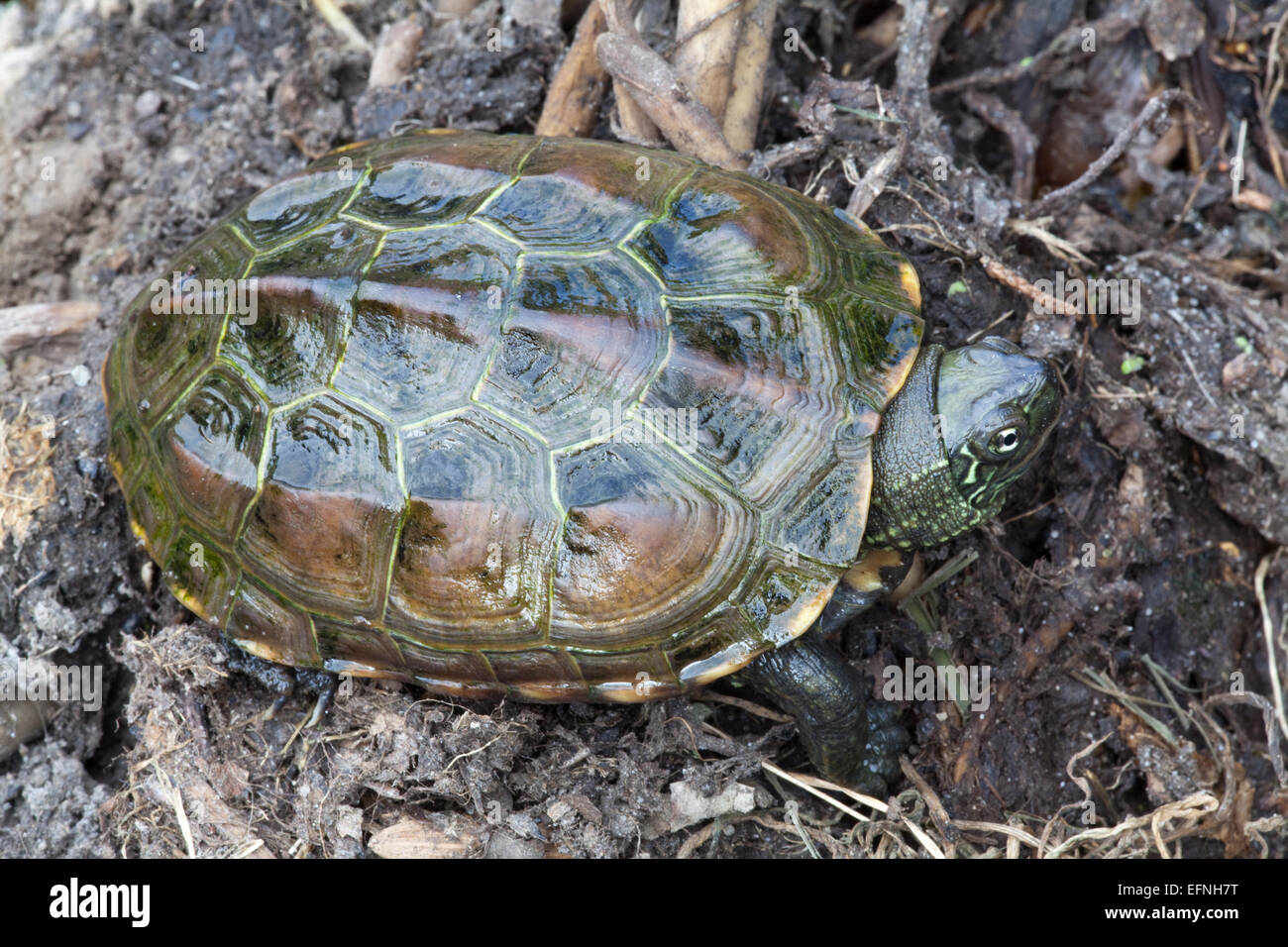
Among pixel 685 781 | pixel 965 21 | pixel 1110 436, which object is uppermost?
pixel 965 21

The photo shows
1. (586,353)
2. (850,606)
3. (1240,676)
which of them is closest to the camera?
(586,353)

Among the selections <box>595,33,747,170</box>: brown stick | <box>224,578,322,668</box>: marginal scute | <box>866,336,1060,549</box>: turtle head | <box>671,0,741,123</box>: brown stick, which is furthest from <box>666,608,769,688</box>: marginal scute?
<box>671,0,741,123</box>: brown stick

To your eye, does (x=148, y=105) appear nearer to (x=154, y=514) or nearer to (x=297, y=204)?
(x=297, y=204)

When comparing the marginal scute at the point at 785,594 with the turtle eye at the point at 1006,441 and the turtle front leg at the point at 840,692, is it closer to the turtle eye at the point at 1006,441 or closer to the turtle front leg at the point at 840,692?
the turtle front leg at the point at 840,692

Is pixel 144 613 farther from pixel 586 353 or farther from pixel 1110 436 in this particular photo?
pixel 1110 436

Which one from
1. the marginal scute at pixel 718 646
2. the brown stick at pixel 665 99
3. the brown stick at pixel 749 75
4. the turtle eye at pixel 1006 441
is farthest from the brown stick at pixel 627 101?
the marginal scute at pixel 718 646

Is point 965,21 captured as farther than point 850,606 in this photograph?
Yes

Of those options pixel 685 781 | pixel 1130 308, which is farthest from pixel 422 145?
pixel 1130 308

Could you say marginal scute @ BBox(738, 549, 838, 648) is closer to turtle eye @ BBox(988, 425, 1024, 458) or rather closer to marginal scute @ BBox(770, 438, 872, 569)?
marginal scute @ BBox(770, 438, 872, 569)
